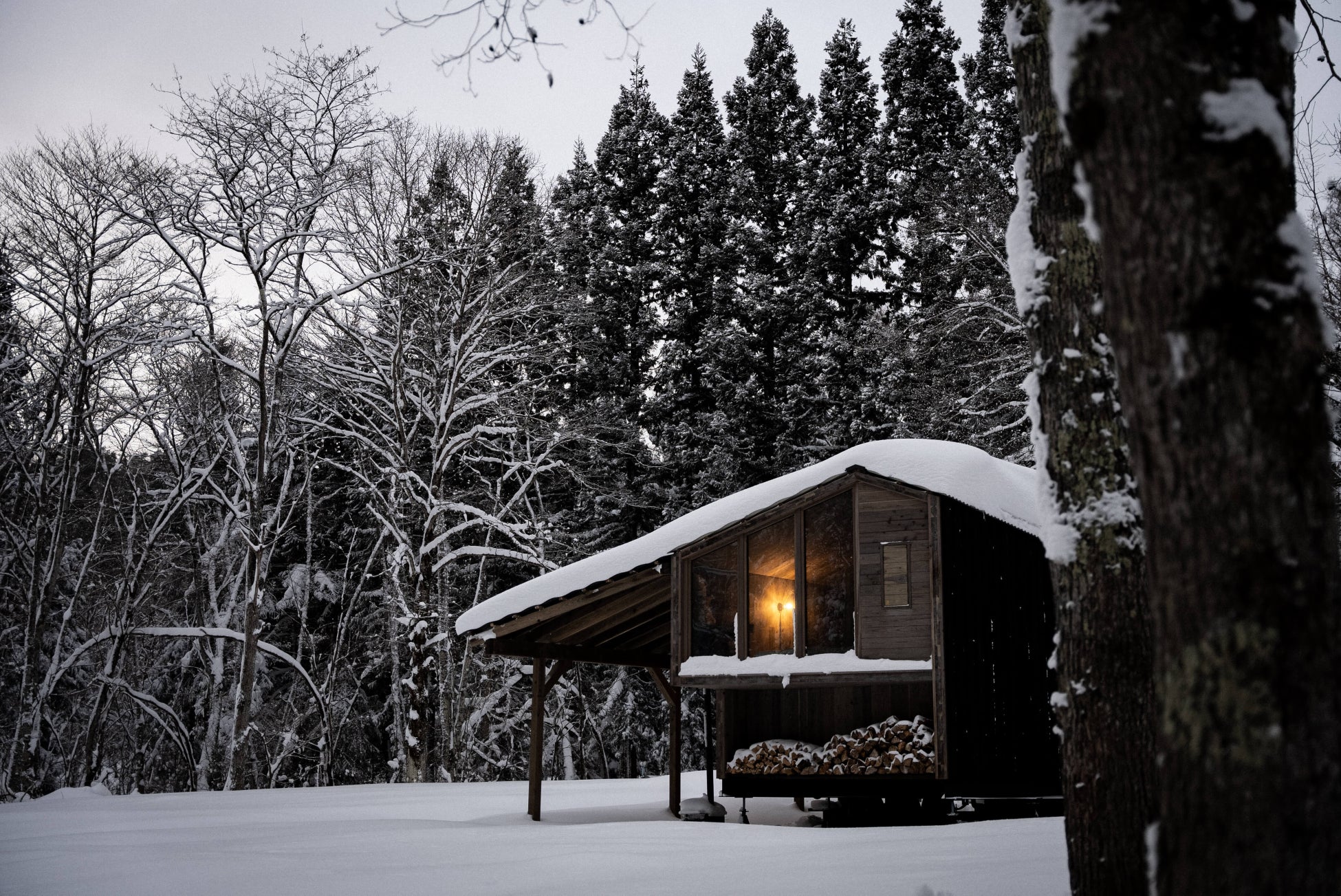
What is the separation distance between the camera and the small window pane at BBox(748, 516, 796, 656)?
35.3 ft

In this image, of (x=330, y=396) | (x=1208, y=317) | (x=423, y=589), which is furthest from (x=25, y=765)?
(x=1208, y=317)

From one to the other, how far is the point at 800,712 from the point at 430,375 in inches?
416

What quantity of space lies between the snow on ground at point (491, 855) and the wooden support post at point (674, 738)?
568mm

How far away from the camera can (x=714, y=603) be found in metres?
10.9

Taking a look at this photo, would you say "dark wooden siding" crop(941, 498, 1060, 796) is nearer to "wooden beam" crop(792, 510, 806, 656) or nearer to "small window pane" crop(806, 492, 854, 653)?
"small window pane" crop(806, 492, 854, 653)

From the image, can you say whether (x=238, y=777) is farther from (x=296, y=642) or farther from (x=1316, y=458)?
(x=1316, y=458)

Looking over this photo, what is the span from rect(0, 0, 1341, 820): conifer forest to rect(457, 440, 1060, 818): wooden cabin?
5.97 m

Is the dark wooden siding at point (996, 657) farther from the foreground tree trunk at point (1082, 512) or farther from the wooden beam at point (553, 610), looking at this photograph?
the foreground tree trunk at point (1082, 512)

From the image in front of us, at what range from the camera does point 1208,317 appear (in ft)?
6.71

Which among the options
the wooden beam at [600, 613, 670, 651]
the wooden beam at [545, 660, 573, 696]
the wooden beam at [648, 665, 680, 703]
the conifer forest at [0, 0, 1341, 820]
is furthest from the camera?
the conifer forest at [0, 0, 1341, 820]

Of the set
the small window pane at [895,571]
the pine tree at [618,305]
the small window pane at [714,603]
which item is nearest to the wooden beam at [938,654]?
the small window pane at [895,571]

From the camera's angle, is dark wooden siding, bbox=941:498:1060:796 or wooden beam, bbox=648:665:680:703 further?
wooden beam, bbox=648:665:680:703

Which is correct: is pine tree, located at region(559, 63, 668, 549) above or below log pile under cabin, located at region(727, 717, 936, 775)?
above

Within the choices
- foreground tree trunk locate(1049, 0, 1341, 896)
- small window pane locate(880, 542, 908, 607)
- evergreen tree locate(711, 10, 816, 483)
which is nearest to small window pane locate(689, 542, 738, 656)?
small window pane locate(880, 542, 908, 607)
